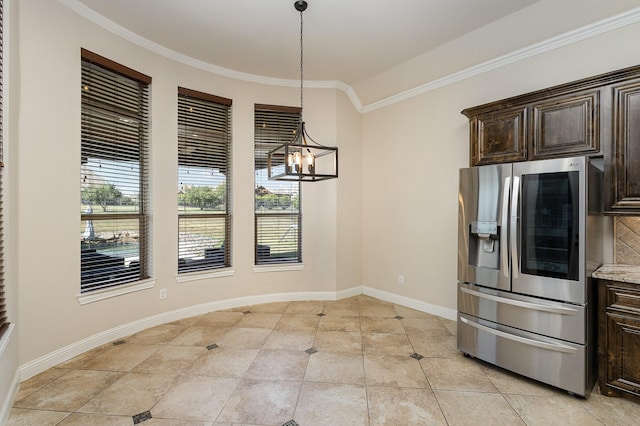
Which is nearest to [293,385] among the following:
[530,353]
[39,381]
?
[530,353]

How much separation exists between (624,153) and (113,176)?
4.58 metres

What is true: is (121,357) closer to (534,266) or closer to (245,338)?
(245,338)

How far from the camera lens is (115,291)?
3.32m

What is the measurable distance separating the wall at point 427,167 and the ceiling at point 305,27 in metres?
0.52

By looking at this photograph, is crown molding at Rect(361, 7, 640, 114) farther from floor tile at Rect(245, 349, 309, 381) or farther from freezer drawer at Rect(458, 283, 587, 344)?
floor tile at Rect(245, 349, 309, 381)

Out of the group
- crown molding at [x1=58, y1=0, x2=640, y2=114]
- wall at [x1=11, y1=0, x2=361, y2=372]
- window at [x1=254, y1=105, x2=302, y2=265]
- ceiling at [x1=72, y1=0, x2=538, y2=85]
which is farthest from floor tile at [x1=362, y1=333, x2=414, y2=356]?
ceiling at [x1=72, y1=0, x2=538, y2=85]

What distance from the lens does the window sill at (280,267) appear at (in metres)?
4.57

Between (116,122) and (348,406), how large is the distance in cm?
351

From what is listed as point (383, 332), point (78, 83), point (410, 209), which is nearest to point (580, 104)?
point (410, 209)

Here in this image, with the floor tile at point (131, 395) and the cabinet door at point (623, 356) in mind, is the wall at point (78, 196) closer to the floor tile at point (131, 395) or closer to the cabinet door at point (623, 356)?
the floor tile at point (131, 395)

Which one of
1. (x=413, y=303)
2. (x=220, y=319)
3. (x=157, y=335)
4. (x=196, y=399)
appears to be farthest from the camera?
(x=413, y=303)

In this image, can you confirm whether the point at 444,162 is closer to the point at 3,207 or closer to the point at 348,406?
the point at 348,406

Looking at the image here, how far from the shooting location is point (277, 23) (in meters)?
3.23

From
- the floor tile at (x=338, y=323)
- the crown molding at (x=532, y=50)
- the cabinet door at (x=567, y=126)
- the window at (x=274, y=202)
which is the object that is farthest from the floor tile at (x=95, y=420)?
the crown molding at (x=532, y=50)
